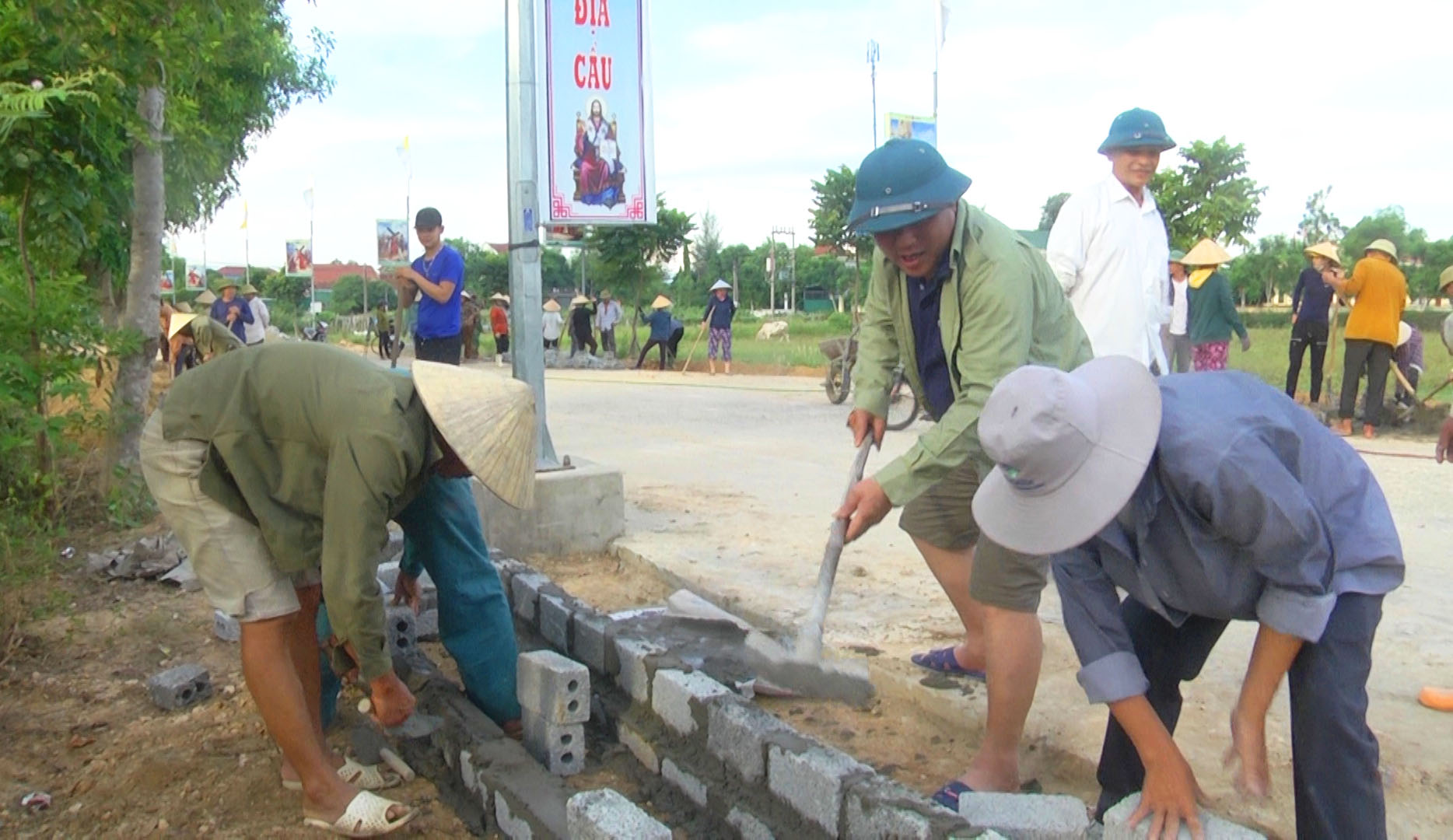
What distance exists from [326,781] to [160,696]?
1213 millimetres

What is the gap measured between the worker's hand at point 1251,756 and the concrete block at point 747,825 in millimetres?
1015

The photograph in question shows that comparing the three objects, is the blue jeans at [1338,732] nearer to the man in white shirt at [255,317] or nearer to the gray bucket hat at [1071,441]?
the gray bucket hat at [1071,441]

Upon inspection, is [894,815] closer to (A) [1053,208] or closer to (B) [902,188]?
(B) [902,188]

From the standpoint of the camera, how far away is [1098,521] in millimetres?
1894

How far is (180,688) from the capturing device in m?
3.76

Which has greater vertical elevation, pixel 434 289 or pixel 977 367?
pixel 434 289

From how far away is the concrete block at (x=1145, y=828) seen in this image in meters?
1.97

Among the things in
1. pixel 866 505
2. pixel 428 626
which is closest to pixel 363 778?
pixel 428 626

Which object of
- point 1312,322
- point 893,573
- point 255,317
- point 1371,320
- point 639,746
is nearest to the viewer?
point 639,746

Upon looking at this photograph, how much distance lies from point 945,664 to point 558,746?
128 centimetres

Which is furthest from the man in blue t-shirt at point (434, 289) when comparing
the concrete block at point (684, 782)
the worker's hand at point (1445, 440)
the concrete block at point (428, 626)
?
the worker's hand at point (1445, 440)

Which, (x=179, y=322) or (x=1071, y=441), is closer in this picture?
(x=1071, y=441)

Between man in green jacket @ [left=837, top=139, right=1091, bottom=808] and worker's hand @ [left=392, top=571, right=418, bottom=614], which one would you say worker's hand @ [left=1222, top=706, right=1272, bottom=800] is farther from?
worker's hand @ [left=392, top=571, right=418, bottom=614]

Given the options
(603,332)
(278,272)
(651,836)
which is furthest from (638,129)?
(278,272)
